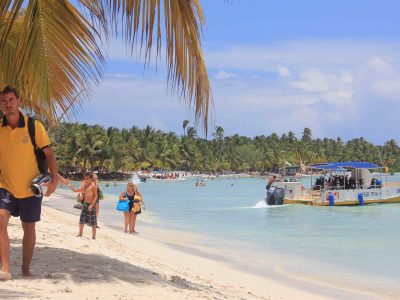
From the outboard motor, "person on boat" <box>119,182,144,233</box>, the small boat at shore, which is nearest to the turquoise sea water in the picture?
the small boat at shore

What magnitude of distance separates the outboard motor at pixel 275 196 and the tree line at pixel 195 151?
118 ft

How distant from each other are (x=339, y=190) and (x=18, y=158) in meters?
28.9

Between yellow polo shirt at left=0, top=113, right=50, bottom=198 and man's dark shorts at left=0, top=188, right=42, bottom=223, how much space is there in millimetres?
46

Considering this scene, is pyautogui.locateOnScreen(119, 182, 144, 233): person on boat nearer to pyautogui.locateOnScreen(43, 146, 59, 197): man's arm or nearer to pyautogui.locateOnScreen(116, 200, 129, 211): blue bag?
pyautogui.locateOnScreen(116, 200, 129, 211): blue bag

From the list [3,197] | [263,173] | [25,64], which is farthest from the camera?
[263,173]

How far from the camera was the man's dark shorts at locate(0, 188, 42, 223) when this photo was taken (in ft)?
14.0

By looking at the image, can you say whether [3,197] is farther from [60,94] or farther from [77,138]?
[77,138]

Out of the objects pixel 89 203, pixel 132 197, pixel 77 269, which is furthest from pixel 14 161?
pixel 132 197

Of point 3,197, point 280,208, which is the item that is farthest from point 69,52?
point 280,208

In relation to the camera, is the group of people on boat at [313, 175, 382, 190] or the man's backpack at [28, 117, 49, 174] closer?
the man's backpack at [28, 117, 49, 174]

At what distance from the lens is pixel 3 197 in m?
4.25

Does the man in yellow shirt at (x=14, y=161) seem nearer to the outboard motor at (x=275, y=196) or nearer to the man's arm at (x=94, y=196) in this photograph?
the man's arm at (x=94, y=196)

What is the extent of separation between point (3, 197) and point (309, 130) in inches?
6504

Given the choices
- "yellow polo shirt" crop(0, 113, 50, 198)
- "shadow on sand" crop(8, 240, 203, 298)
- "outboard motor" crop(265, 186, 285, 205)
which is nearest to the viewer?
"yellow polo shirt" crop(0, 113, 50, 198)
